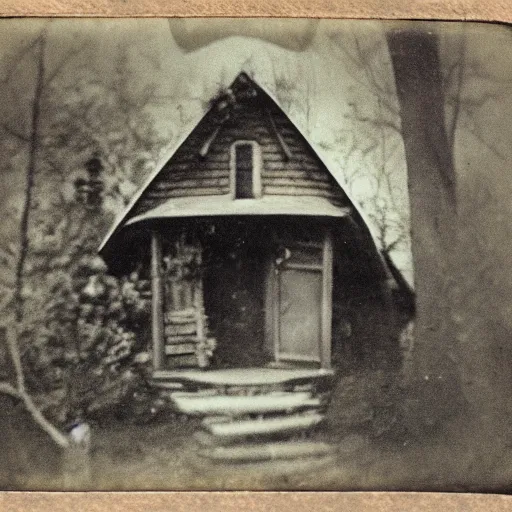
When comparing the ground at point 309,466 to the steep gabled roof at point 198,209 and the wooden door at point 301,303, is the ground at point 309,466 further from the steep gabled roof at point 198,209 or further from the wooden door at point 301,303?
the steep gabled roof at point 198,209

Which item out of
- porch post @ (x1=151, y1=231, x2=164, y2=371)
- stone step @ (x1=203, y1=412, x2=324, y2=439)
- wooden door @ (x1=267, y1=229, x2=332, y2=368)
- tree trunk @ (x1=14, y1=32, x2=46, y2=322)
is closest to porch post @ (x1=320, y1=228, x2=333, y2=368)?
wooden door @ (x1=267, y1=229, x2=332, y2=368)

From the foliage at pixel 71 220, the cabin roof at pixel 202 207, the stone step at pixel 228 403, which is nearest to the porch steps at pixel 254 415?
the stone step at pixel 228 403

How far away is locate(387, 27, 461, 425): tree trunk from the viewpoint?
1729mm

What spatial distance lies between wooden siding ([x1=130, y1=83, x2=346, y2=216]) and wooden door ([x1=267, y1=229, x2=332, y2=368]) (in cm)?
11

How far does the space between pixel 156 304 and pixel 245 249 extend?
0.66 ft

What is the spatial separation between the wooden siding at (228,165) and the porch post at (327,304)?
0.09 meters

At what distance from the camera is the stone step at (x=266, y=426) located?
1.72 meters

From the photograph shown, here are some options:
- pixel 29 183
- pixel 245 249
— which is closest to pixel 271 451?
pixel 245 249

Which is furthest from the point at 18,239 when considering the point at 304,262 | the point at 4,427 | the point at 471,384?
the point at 471,384

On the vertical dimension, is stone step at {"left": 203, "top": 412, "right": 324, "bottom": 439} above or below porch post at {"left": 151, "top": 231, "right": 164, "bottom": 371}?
below

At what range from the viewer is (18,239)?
A: 1.71 metres

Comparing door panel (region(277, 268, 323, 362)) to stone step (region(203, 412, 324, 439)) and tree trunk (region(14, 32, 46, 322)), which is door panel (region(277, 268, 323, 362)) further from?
tree trunk (region(14, 32, 46, 322))

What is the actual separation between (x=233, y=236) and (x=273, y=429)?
0.38 meters

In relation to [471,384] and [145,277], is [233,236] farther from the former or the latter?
[471,384]
